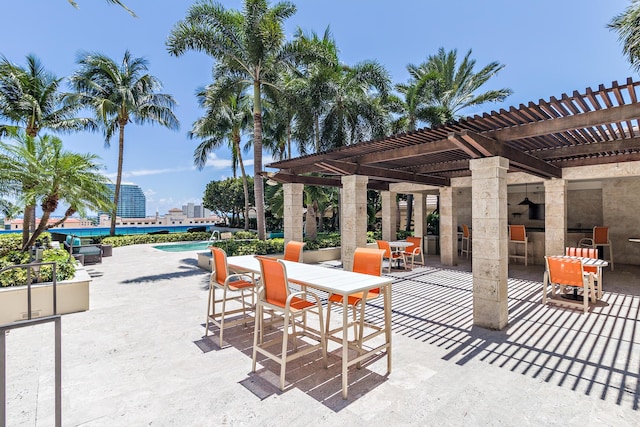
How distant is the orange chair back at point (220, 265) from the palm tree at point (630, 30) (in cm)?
1359

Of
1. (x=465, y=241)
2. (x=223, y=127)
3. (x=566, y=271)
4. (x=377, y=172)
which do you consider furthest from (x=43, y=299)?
(x=223, y=127)

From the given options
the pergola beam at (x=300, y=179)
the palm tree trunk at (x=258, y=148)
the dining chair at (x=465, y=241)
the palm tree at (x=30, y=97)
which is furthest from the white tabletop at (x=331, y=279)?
the palm tree at (x=30, y=97)

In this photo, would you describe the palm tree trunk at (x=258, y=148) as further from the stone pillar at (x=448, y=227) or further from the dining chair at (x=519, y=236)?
the dining chair at (x=519, y=236)

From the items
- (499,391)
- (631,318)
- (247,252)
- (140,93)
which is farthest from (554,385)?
(140,93)

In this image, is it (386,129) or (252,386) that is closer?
(252,386)

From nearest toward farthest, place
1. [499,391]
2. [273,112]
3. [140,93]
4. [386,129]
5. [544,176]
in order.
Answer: [499,391] → [544,176] → [386,129] → [273,112] → [140,93]

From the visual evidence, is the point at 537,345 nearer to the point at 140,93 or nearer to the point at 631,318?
the point at 631,318

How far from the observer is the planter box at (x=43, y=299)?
5.00 metres

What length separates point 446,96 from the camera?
16172 millimetres

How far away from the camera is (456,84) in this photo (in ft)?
55.1

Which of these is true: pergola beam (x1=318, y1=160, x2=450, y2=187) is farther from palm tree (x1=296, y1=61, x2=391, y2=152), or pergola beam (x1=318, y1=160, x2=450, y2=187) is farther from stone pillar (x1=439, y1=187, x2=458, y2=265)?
palm tree (x1=296, y1=61, x2=391, y2=152)

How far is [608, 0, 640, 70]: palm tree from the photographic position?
9.57 metres

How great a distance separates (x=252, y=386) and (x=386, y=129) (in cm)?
1213

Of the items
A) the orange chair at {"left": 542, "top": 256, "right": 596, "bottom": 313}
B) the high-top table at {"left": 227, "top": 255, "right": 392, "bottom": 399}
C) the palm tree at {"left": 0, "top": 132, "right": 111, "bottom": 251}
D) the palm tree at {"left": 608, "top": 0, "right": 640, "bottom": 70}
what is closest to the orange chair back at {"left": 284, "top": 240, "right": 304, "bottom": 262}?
the high-top table at {"left": 227, "top": 255, "right": 392, "bottom": 399}
